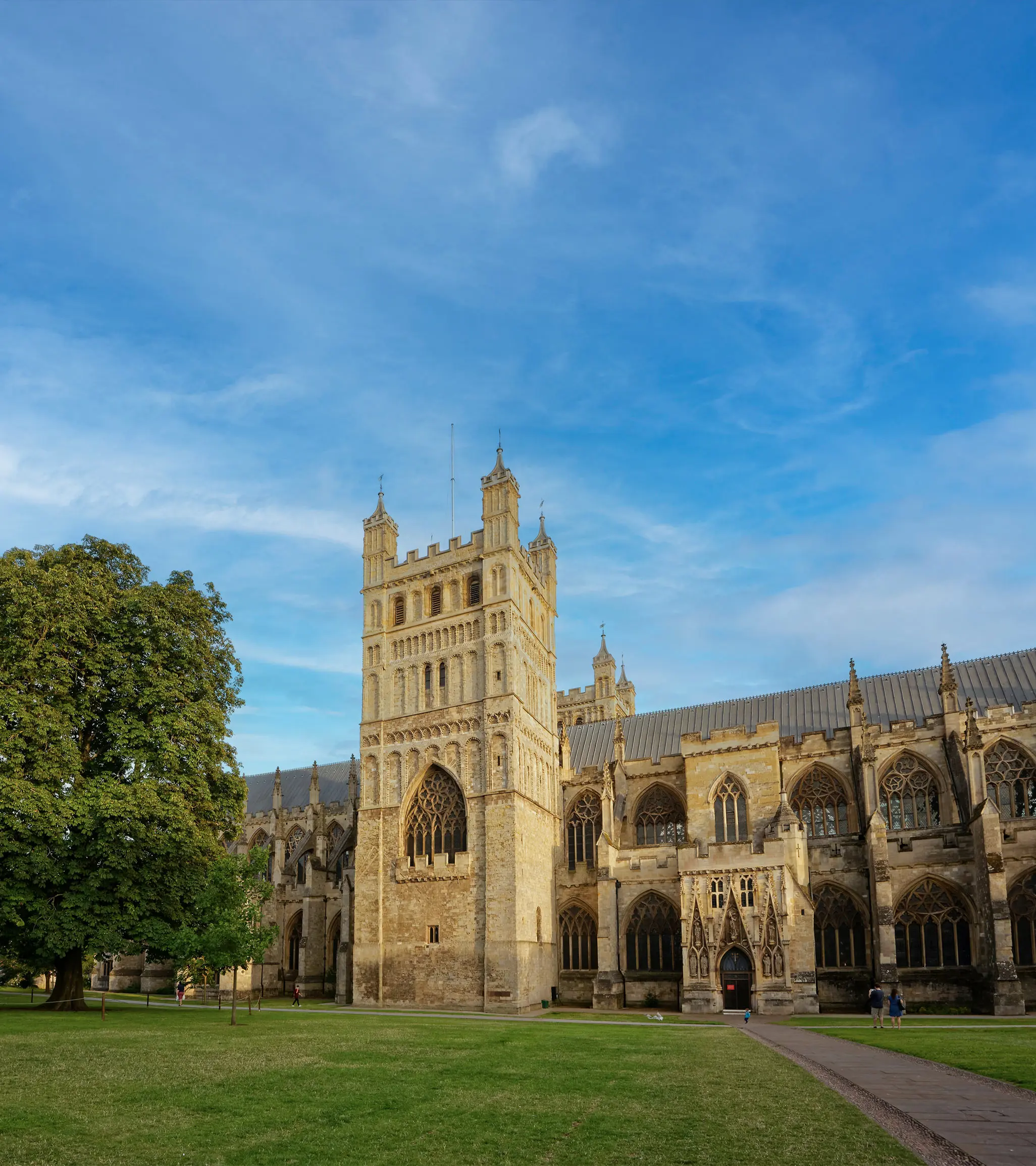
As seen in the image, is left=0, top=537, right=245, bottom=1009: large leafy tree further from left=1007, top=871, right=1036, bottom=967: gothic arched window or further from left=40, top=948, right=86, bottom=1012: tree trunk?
left=1007, top=871, right=1036, bottom=967: gothic arched window

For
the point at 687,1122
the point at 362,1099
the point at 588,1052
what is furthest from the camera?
the point at 588,1052

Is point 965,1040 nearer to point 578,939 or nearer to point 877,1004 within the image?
point 877,1004

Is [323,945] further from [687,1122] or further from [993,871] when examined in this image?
[687,1122]

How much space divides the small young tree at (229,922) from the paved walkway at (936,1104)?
636 inches

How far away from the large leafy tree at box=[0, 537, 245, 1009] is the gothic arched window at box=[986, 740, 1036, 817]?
97.0 ft

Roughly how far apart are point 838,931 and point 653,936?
7.53 meters

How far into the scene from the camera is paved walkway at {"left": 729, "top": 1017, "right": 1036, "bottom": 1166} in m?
10.1

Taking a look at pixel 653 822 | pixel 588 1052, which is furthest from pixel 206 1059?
pixel 653 822

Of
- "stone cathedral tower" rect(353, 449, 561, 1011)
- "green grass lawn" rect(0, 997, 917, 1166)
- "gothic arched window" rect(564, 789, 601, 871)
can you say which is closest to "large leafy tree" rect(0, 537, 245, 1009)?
"green grass lawn" rect(0, 997, 917, 1166)

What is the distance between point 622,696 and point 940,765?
35.6m

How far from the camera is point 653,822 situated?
45000 millimetres

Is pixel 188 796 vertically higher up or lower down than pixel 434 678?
lower down

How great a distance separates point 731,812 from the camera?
42.1m

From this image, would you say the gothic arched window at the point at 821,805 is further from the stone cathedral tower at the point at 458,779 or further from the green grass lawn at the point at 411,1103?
the green grass lawn at the point at 411,1103
